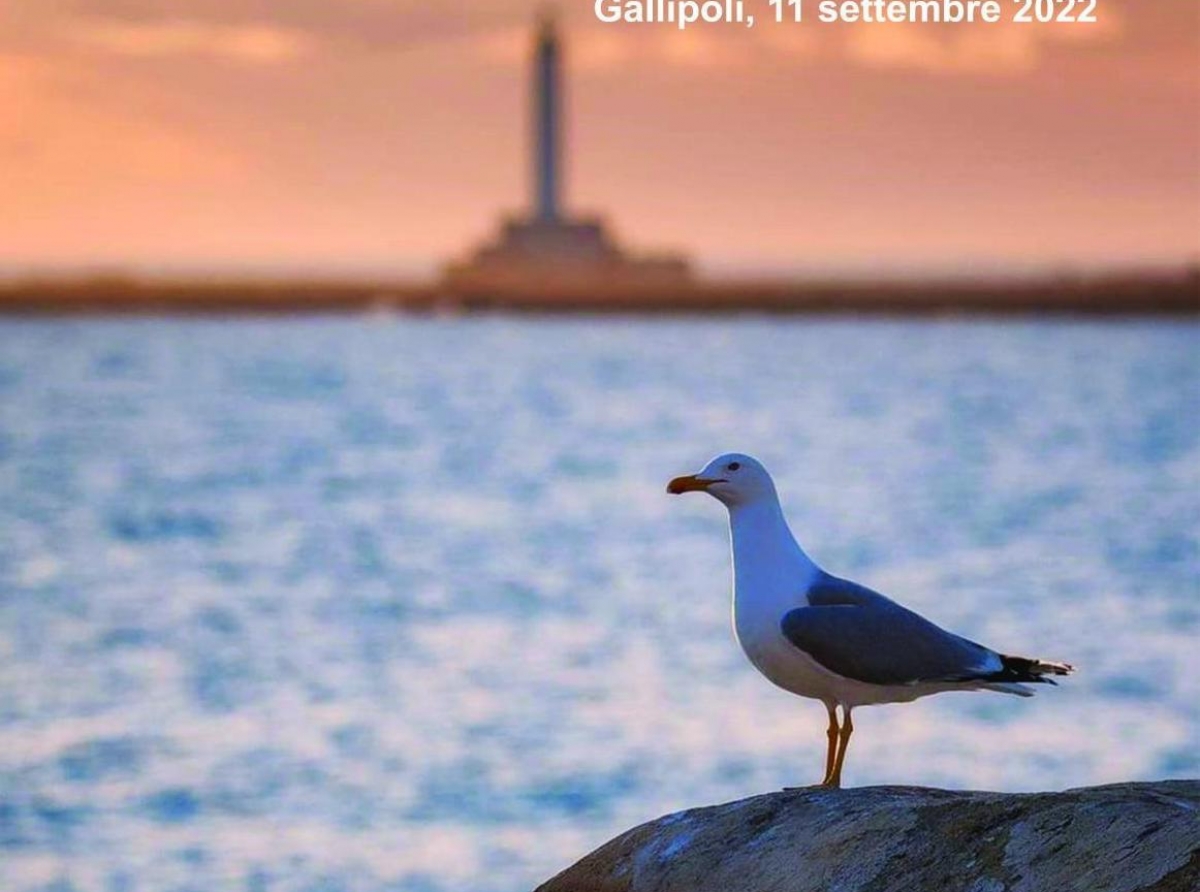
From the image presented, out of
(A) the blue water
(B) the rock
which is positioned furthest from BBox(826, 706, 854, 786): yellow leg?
(A) the blue water

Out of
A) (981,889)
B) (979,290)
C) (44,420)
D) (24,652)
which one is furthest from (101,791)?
(979,290)

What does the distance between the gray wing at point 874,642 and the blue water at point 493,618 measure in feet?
23.2

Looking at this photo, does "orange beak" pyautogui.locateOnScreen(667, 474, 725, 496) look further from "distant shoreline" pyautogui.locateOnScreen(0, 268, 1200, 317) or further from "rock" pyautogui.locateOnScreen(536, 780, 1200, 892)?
"distant shoreline" pyautogui.locateOnScreen(0, 268, 1200, 317)

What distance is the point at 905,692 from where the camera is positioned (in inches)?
260

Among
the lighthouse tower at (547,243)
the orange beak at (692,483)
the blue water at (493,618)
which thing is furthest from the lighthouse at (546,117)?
the orange beak at (692,483)

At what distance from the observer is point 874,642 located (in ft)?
21.2

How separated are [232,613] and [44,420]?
33.2 metres

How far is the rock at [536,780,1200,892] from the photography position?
4.76 meters

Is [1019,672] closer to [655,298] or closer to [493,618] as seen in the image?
[493,618]

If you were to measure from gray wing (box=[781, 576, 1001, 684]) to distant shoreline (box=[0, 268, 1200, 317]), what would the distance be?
104m

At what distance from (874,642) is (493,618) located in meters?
16.9

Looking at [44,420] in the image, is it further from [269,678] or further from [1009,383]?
[269,678]

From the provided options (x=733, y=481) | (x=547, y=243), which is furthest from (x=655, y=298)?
(x=733, y=481)

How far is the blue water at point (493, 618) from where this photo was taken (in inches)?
601
